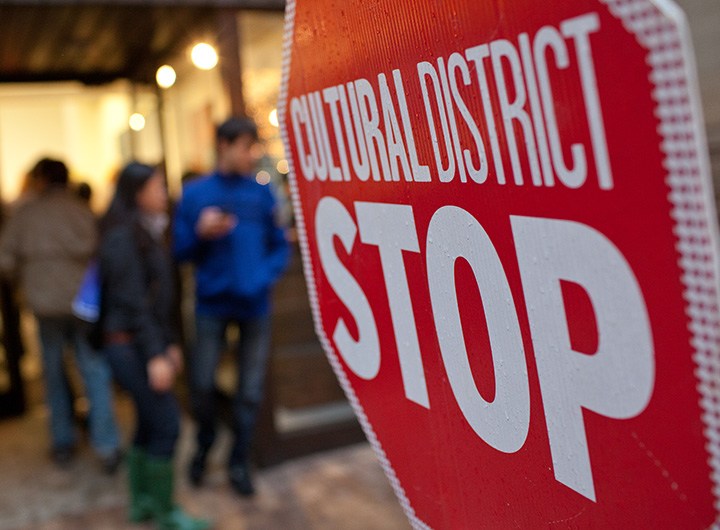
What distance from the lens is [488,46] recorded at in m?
0.73

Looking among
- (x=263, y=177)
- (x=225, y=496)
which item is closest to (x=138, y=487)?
(x=225, y=496)

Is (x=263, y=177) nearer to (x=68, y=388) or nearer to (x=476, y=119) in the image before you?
(x=68, y=388)

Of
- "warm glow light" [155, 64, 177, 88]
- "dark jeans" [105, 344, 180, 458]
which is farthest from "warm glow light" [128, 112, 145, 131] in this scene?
"dark jeans" [105, 344, 180, 458]

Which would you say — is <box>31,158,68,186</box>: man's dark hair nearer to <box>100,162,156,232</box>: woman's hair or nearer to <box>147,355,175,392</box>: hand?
<box>100,162,156,232</box>: woman's hair

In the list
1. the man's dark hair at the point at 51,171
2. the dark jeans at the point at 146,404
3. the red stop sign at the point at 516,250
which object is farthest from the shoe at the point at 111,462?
the red stop sign at the point at 516,250

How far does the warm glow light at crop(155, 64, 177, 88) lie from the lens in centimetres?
582

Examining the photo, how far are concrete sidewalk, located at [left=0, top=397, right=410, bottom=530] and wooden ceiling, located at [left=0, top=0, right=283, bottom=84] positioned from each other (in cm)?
246

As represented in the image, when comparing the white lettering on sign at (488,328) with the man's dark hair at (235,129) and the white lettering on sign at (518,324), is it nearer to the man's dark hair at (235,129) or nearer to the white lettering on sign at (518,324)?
the white lettering on sign at (518,324)

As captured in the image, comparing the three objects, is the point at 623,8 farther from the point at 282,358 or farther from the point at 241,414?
the point at 282,358

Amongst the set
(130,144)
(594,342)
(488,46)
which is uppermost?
(130,144)

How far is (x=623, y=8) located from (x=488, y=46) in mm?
177

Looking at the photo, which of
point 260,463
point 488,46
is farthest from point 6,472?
point 488,46

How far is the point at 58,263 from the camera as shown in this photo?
16.8 ft

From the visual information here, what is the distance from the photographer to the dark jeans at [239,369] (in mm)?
4520
